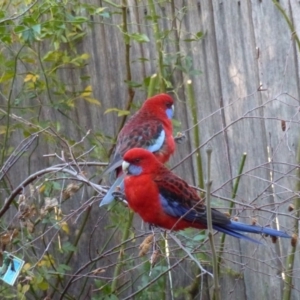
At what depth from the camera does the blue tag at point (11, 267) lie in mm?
2791

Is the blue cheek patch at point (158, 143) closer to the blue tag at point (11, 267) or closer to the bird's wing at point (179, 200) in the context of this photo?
the bird's wing at point (179, 200)

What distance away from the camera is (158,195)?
2.76m

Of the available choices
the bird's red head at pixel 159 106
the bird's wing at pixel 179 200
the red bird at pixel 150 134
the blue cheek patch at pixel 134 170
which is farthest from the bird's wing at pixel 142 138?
the bird's wing at pixel 179 200

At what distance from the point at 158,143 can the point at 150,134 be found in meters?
0.05

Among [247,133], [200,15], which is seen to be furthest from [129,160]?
[200,15]

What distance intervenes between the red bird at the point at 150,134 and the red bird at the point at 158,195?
33 centimetres

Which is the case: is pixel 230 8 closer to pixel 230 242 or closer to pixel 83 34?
pixel 83 34

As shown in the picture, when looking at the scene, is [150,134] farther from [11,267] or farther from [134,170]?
[11,267]

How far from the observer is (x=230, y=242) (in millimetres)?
4211

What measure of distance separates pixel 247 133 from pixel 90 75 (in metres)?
1.11

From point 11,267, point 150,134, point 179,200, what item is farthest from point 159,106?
point 11,267

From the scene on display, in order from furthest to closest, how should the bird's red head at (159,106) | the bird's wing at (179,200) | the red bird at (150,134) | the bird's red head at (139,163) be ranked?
the bird's red head at (159,106), the red bird at (150,134), the bird's red head at (139,163), the bird's wing at (179,200)

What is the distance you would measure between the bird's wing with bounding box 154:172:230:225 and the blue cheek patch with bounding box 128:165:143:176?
6 centimetres

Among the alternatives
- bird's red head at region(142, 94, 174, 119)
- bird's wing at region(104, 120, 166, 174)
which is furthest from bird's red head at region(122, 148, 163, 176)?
bird's red head at region(142, 94, 174, 119)
